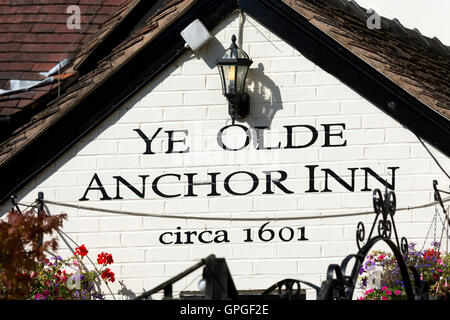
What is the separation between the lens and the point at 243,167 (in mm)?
8398

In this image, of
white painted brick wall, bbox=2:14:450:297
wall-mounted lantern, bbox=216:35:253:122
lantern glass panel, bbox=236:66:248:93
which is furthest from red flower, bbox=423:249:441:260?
lantern glass panel, bbox=236:66:248:93

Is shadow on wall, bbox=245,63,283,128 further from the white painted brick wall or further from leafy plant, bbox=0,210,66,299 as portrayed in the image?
leafy plant, bbox=0,210,66,299

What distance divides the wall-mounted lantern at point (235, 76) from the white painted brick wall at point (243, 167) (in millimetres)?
104

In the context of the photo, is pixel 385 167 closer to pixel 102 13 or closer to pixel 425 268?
pixel 425 268

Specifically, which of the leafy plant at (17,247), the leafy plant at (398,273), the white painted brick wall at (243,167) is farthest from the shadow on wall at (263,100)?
the leafy plant at (17,247)

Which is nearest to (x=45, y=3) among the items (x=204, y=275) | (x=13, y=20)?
(x=13, y=20)

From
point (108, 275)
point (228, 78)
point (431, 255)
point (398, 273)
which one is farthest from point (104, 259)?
point (431, 255)

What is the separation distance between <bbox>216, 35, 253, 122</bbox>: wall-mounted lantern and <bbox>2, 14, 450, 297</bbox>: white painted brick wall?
10 cm

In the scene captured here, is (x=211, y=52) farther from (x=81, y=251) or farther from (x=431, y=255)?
(x=431, y=255)

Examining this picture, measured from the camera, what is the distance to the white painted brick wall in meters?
8.24

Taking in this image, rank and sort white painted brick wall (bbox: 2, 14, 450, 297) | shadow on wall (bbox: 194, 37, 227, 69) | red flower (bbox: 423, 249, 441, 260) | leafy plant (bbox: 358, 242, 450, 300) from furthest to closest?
shadow on wall (bbox: 194, 37, 227, 69) < white painted brick wall (bbox: 2, 14, 450, 297) < red flower (bbox: 423, 249, 441, 260) < leafy plant (bbox: 358, 242, 450, 300)

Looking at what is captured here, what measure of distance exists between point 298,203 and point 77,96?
220cm

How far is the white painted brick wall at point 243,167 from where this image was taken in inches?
324

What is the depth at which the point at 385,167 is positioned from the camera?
8.23m
